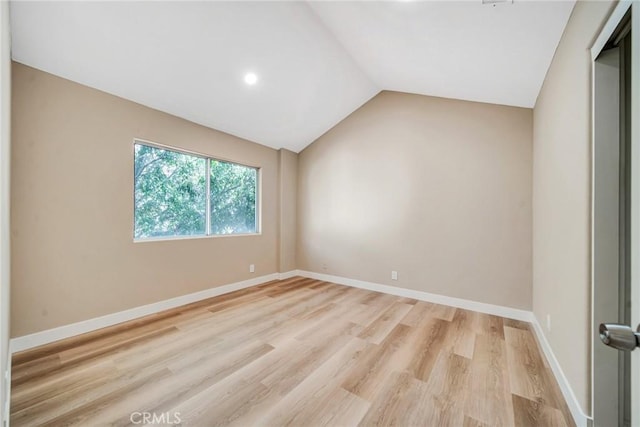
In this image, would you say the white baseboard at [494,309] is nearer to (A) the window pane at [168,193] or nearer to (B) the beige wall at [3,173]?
(A) the window pane at [168,193]

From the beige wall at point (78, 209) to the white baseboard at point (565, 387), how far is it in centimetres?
372

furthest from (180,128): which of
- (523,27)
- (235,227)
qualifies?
(523,27)

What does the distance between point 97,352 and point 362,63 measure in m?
4.07

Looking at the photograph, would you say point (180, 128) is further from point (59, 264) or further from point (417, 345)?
point (417, 345)

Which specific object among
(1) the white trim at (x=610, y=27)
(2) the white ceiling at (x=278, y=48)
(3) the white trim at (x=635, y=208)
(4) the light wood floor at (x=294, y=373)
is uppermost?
(2) the white ceiling at (x=278, y=48)

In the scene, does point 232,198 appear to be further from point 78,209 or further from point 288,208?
point 78,209

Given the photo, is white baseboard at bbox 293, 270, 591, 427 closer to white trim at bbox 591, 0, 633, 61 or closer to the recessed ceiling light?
white trim at bbox 591, 0, 633, 61

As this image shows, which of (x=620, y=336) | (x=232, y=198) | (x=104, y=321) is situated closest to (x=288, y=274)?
(x=232, y=198)

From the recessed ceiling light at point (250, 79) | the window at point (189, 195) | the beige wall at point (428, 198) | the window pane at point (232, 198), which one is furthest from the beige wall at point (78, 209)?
the beige wall at point (428, 198)

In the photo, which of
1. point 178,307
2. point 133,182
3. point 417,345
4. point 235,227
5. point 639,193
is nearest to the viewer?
point 639,193

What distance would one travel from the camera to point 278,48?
8.93 ft

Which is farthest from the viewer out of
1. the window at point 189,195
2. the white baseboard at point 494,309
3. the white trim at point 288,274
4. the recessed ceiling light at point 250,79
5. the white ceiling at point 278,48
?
the white trim at point 288,274

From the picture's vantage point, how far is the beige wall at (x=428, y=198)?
3053 mm

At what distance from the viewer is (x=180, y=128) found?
10.8 feet
